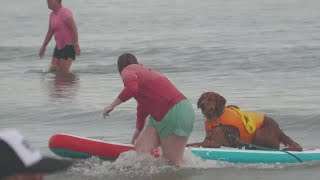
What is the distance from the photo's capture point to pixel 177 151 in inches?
316

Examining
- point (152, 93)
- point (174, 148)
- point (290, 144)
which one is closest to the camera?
point (152, 93)

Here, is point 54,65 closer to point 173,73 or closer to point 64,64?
point 64,64

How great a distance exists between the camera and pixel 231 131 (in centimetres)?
851

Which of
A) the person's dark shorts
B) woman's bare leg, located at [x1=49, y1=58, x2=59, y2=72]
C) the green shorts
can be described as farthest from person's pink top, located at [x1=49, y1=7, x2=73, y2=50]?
the green shorts

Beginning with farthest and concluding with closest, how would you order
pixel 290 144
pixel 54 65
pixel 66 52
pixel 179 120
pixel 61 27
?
pixel 54 65, pixel 66 52, pixel 61 27, pixel 290 144, pixel 179 120

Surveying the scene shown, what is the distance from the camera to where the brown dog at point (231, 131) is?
8391 millimetres

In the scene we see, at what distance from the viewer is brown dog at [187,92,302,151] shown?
839 centimetres

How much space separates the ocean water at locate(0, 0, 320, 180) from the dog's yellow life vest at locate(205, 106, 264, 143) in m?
0.34

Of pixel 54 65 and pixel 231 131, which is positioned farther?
pixel 54 65

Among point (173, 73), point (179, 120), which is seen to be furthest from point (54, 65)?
point (179, 120)

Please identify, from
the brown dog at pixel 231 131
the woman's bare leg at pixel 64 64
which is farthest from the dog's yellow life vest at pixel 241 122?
the woman's bare leg at pixel 64 64

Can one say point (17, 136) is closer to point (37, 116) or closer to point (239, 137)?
point (239, 137)

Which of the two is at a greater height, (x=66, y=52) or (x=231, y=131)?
(x=231, y=131)

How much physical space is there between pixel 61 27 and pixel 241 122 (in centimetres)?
715
